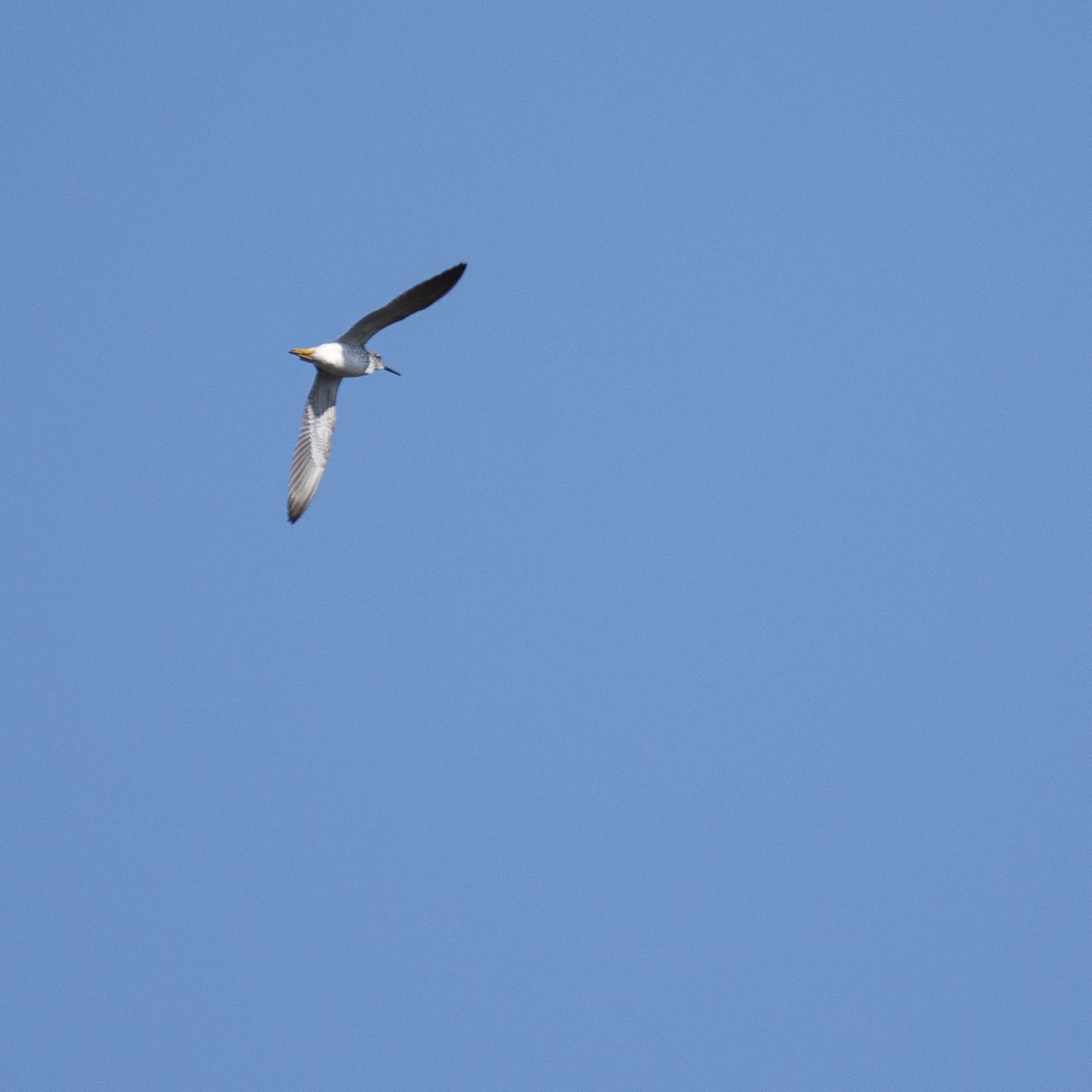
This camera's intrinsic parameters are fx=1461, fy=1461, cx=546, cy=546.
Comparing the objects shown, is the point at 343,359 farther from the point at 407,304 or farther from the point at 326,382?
the point at 407,304

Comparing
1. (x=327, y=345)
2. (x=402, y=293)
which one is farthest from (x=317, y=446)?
(x=402, y=293)

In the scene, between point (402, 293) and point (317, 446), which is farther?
point (317, 446)

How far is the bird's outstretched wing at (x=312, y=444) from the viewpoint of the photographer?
2194cm

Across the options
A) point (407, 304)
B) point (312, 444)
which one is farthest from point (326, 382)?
point (407, 304)

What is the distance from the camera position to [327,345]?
821 inches

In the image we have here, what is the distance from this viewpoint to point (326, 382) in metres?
21.9

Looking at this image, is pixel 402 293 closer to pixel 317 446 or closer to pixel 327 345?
pixel 327 345

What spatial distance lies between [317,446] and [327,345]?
1.83 metres

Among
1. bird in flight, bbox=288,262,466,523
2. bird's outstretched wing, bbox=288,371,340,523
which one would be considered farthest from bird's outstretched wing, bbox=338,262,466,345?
bird's outstretched wing, bbox=288,371,340,523

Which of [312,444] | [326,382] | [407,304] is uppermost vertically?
[407,304]

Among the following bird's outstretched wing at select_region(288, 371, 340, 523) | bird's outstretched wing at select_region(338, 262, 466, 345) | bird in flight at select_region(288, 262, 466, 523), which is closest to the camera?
bird's outstretched wing at select_region(338, 262, 466, 345)

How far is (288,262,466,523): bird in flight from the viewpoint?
20.3 m

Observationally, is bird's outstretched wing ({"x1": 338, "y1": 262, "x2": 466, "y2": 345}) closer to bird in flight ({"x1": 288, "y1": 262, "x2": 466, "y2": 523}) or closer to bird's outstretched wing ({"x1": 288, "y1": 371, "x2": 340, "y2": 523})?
bird in flight ({"x1": 288, "y1": 262, "x2": 466, "y2": 523})

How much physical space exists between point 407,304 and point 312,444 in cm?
317
